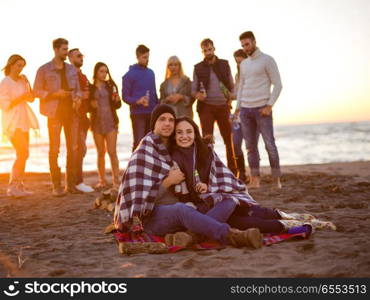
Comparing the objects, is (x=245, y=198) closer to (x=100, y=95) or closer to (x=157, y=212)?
(x=157, y=212)

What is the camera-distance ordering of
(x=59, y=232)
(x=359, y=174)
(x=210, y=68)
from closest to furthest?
(x=59, y=232)
(x=210, y=68)
(x=359, y=174)

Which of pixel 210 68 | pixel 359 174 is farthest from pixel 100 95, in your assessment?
pixel 359 174

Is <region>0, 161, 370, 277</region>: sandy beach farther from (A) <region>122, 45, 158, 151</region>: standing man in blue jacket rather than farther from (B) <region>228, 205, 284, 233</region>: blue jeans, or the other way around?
(A) <region>122, 45, 158, 151</region>: standing man in blue jacket

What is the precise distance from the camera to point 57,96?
7.14 m

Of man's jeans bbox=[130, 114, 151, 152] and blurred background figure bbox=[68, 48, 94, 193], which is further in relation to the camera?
blurred background figure bbox=[68, 48, 94, 193]

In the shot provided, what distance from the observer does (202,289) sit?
2.72 m

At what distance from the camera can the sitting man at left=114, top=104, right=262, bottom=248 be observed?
3797 mm

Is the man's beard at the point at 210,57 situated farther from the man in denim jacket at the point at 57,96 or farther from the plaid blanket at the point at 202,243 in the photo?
the plaid blanket at the point at 202,243

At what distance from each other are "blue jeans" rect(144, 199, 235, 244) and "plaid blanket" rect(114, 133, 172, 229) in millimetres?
123

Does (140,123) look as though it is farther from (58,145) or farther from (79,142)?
(58,145)

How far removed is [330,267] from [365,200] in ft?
10.2

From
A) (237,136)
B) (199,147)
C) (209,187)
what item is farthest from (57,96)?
(209,187)

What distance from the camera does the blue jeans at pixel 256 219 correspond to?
3910 millimetres

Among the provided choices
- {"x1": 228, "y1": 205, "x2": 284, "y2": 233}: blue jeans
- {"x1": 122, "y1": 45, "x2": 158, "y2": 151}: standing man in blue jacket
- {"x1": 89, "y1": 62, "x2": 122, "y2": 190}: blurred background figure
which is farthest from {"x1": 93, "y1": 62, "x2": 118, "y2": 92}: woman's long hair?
{"x1": 228, "y1": 205, "x2": 284, "y2": 233}: blue jeans
